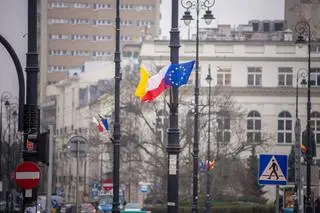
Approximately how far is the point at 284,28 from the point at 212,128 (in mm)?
29519

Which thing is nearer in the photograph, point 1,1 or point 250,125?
point 1,1

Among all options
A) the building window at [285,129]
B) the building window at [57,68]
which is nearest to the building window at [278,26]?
the building window at [285,129]

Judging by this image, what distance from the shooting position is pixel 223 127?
246ft

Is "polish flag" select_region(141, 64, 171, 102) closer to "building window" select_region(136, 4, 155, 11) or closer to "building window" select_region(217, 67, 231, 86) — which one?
"building window" select_region(217, 67, 231, 86)

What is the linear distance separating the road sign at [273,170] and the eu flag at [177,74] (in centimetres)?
346

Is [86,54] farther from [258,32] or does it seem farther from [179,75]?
[179,75]

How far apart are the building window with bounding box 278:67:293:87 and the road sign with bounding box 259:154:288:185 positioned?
223 ft

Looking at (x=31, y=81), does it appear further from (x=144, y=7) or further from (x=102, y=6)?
(x=102, y=6)

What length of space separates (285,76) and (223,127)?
809 inches

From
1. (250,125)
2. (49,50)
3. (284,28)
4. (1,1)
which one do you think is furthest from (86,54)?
(1,1)

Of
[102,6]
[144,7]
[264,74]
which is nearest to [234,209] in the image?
[264,74]

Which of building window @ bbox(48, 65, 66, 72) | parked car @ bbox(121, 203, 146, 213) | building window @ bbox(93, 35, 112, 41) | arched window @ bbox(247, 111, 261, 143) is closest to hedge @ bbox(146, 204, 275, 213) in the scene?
parked car @ bbox(121, 203, 146, 213)

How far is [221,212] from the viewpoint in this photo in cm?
6631

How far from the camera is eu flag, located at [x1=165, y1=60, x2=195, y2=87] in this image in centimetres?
2900
